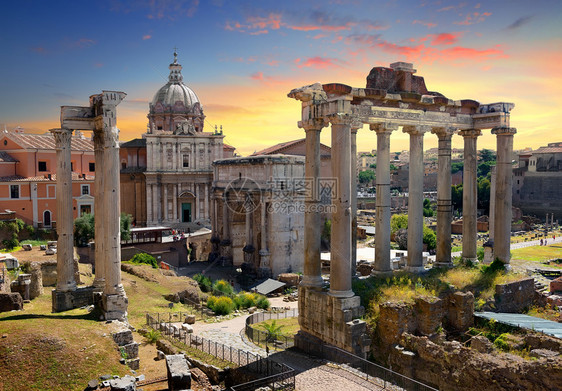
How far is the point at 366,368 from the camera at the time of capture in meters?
14.1

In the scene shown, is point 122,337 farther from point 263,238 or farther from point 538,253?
point 538,253

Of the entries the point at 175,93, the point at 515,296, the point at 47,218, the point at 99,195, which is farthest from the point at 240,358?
the point at 175,93

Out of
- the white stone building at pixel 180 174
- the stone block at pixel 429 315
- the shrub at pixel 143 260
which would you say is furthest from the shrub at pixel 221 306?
the white stone building at pixel 180 174

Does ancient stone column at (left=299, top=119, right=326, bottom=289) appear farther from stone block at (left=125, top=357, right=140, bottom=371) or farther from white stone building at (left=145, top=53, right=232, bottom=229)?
white stone building at (left=145, top=53, right=232, bottom=229)

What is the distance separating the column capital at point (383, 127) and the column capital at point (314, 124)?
8.64ft

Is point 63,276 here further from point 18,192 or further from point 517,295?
point 18,192

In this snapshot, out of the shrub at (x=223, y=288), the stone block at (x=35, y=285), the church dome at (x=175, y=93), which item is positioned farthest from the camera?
the church dome at (x=175, y=93)

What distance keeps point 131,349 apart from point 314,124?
952cm

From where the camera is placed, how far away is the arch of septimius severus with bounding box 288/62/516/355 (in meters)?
15.4

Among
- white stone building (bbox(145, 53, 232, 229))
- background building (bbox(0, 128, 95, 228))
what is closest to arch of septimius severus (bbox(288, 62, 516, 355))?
background building (bbox(0, 128, 95, 228))

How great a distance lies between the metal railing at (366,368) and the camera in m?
12.9

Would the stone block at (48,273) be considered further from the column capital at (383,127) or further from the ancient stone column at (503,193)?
the ancient stone column at (503,193)

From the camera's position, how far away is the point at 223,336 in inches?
776

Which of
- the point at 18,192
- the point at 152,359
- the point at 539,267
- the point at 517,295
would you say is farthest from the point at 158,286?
the point at 539,267
